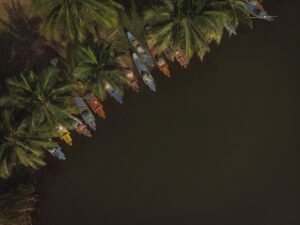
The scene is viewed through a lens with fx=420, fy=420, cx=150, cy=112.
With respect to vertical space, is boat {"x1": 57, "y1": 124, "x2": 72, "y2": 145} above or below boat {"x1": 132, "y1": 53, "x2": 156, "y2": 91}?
below

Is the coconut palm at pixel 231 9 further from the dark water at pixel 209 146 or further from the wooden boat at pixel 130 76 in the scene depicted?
the wooden boat at pixel 130 76

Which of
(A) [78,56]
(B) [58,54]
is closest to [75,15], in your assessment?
(A) [78,56]

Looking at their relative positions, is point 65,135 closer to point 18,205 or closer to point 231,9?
point 18,205

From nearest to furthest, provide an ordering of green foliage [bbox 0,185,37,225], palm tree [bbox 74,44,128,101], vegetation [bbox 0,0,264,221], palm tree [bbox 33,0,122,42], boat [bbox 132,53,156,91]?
palm tree [bbox 33,0,122,42], vegetation [bbox 0,0,264,221], green foliage [bbox 0,185,37,225], palm tree [bbox 74,44,128,101], boat [bbox 132,53,156,91]

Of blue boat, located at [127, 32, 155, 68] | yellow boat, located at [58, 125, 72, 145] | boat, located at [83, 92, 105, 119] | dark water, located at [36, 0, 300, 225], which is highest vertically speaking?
blue boat, located at [127, 32, 155, 68]

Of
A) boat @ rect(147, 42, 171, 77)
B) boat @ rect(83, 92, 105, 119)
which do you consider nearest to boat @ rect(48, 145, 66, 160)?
A: boat @ rect(83, 92, 105, 119)

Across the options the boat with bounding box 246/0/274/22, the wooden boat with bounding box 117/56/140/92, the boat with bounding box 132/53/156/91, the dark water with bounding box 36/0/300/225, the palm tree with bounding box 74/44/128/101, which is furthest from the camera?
the boat with bounding box 246/0/274/22

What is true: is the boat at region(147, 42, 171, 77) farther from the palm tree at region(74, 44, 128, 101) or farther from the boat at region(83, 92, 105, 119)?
the boat at region(83, 92, 105, 119)
